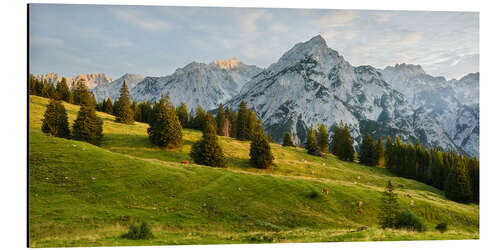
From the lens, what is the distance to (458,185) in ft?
88.0

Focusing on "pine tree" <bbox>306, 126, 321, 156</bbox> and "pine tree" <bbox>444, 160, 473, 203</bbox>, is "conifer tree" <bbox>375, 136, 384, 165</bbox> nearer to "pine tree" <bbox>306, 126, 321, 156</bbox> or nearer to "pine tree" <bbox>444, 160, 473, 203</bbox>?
"pine tree" <bbox>306, 126, 321, 156</bbox>

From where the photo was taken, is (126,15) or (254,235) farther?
(126,15)

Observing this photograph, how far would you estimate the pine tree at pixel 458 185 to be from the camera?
2448 centimetres

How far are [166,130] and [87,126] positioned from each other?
34.7ft

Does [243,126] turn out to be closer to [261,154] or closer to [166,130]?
[261,154]

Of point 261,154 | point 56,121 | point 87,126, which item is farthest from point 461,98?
point 56,121

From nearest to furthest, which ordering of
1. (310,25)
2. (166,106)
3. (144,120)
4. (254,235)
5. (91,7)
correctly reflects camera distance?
1. (254,235)
2. (91,7)
3. (310,25)
4. (166,106)
5. (144,120)

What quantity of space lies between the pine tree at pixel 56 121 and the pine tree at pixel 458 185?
4373cm

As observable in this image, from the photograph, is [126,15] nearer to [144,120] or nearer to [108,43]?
[108,43]

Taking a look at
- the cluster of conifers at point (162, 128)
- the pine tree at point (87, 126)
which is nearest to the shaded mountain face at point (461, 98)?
the cluster of conifers at point (162, 128)

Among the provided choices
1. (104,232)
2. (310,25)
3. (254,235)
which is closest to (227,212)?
(254,235)

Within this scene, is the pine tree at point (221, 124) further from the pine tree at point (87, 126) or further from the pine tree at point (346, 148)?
the pine tree at point (87, 126)
